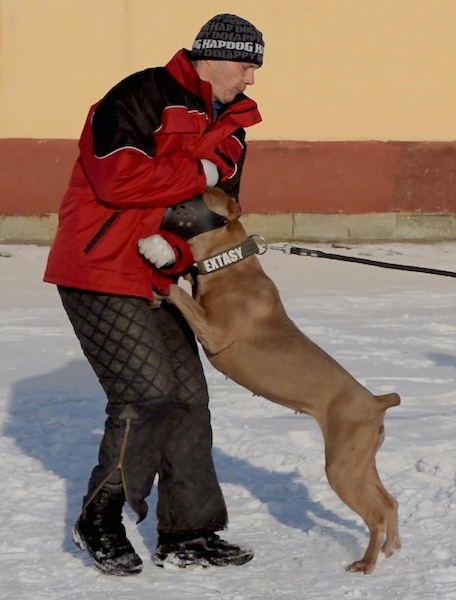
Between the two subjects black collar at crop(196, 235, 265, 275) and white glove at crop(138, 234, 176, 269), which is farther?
black collar at crop(196, 235, 265, 275)

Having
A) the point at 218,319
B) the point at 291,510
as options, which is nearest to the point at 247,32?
the point at 218,319

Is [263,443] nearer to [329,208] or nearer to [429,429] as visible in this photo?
[429,429]

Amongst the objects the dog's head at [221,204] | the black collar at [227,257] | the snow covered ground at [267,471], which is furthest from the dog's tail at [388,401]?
the dog's head at [221,204]

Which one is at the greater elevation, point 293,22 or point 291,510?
point 293,22

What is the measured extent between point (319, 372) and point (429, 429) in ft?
5.96

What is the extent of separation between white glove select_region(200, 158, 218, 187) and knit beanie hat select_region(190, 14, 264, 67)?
0.35 m

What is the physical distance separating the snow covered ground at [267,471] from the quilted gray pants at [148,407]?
0.27m

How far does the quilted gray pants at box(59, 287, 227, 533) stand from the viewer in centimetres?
434

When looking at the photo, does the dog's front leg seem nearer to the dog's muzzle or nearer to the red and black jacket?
the red and black jacket

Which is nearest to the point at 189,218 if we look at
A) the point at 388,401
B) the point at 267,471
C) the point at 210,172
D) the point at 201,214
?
the point at 201,214

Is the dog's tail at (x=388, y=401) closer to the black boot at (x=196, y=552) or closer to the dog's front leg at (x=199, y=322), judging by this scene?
the dog's front leg at (x=199, y=322)

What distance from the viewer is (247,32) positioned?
431cm

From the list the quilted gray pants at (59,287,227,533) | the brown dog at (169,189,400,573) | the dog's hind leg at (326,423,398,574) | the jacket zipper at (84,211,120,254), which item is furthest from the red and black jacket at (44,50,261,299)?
the dog's hind leg at (326,423,398,574)

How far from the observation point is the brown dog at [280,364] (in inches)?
174
